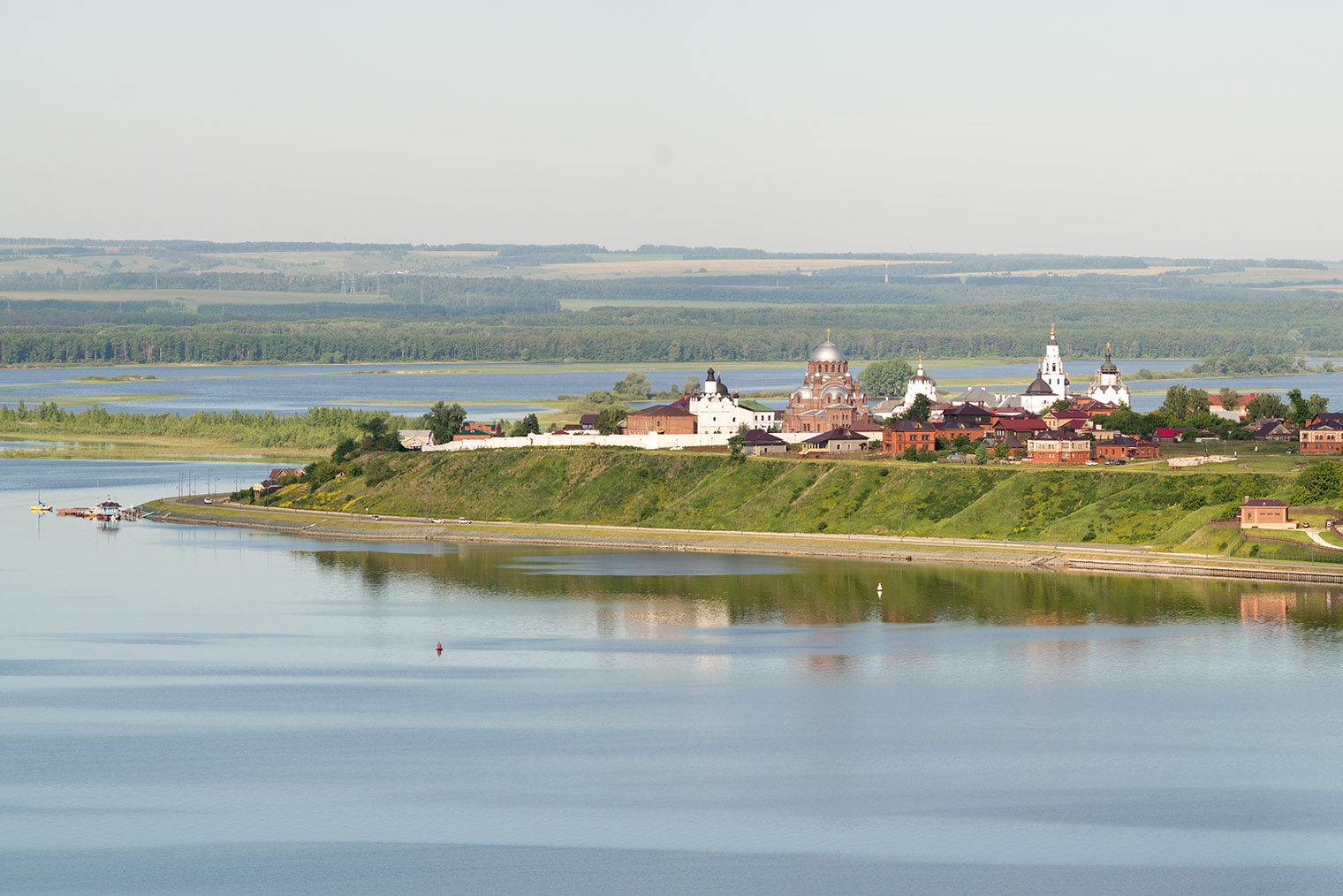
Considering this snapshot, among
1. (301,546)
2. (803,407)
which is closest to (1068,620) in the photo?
(301,546)

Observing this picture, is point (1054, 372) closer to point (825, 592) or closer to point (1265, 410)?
point (1265, 410)

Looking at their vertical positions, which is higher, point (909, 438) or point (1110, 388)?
point (1110, 388)

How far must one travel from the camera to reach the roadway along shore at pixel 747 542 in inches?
3046

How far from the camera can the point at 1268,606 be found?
68500mm

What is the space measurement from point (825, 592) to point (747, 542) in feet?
55.1


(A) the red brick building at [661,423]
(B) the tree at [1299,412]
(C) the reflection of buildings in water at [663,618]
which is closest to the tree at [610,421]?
(A) the red brick building at [661,423]

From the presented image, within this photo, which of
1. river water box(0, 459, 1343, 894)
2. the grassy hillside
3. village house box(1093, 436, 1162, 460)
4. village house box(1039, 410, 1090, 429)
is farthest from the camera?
village house box(1039, 410, 1090, 429)

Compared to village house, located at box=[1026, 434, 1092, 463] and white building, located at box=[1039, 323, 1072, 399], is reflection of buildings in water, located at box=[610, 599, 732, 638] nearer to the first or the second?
village house, located at box=[1026, 434, 1092, 463]

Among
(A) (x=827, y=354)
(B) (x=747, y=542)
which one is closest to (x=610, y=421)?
(A) (x=827, y=354)

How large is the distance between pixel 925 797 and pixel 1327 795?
31.1 ft

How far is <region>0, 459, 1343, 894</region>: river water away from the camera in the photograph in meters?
38.2

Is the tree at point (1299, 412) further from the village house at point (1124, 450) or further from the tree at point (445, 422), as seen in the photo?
the tree at point (445, 422)

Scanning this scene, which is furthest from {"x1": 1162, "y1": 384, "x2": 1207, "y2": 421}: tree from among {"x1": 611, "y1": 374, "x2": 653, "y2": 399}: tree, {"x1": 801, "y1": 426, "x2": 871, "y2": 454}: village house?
{"x1": 611, "y1": 374, "x2": 653, "y2": 399}: tree

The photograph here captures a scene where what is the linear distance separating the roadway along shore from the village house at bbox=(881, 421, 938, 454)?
16.2 m
